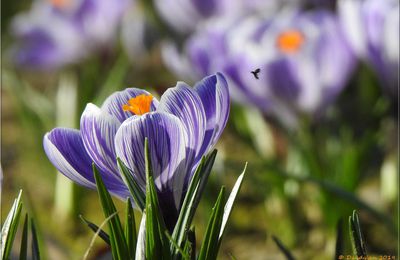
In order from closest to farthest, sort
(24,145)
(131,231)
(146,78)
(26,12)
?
(131,231)
(24,145)
(146,78)
(26,12)

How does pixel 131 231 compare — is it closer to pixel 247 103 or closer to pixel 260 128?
pixel 247 103

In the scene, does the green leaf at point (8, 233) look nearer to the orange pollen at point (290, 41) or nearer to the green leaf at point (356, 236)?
the green leaf at point (356, 236)

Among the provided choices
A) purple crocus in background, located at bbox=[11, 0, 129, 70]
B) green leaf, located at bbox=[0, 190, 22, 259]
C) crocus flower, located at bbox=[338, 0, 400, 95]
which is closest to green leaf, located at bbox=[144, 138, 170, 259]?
green leaf, located at bbox=[0, 190, 22, 259]

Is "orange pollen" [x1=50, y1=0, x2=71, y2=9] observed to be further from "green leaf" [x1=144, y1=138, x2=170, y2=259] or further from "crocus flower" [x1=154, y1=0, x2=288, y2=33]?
A: "green leaf" [x1=144, y1=138, x2=170, y2=259]

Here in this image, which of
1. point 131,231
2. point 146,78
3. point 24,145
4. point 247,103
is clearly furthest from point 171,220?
point 146,78

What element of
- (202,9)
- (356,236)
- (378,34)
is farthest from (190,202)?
(202,9)

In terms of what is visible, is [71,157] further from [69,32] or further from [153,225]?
[69,32]
